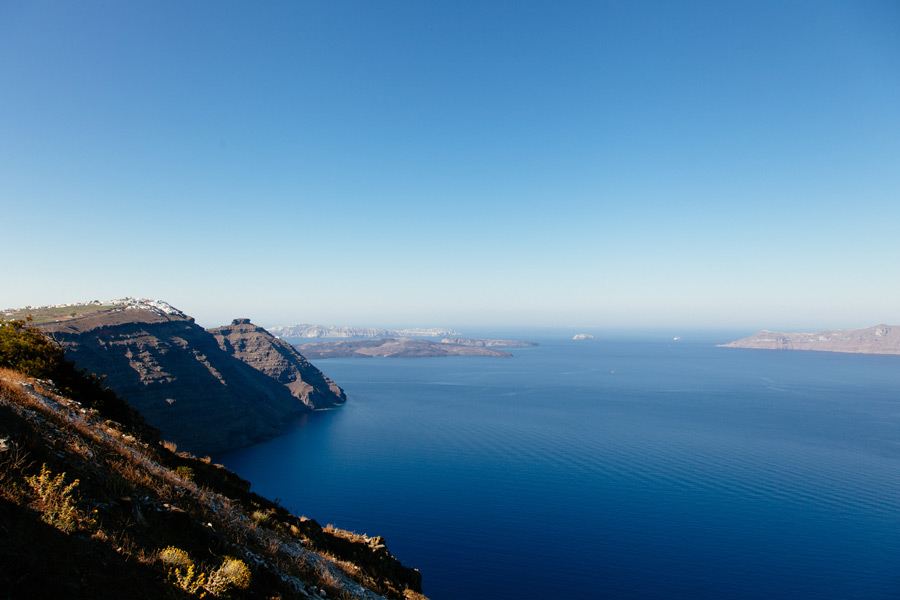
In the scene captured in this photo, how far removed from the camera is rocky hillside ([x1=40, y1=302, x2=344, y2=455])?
284 feet

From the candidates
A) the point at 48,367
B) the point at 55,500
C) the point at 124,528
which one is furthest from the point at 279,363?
the point at 55,500

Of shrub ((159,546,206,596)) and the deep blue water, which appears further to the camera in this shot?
the deep blue water

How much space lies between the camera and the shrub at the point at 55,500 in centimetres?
744

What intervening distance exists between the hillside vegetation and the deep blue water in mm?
36150

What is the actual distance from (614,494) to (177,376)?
99931 mm

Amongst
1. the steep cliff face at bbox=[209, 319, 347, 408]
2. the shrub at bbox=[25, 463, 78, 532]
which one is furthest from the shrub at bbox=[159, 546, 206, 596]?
the steep cliff face at bbox=[209, 319, 347, 408]

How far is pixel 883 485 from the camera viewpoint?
68625mm

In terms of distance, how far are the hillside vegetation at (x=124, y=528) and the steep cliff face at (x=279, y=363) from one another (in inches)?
5382

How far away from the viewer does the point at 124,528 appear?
8641mm

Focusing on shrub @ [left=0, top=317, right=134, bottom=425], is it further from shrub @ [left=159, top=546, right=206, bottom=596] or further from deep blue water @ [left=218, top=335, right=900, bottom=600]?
deep blue water @ [left=218, top=335, right=900, bottom=600]

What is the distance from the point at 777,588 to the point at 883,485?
4577 cm

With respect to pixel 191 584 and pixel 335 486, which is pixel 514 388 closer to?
pixel 335 486

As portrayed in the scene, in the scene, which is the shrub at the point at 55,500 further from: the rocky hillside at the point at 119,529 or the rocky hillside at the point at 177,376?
the rocky hillside at the point at 177,376

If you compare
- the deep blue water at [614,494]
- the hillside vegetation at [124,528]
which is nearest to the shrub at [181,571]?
the hillside vegetation at [124,528]
